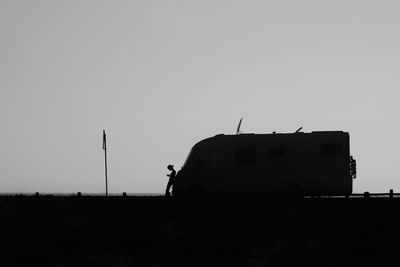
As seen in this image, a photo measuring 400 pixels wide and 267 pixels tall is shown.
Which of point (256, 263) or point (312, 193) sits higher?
point (312, 193)

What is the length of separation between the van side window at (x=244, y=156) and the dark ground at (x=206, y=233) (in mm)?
2415

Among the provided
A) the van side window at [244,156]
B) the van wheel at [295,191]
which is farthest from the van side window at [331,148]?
the van side window at [244,156]

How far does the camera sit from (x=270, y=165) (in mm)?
24188

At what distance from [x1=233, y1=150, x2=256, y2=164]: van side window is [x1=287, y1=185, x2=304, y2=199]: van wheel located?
75.9 inches

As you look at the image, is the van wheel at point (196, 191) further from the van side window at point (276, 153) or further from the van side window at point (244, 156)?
the van side window at point (276, 153)

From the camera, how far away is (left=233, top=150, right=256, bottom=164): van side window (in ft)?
79.8

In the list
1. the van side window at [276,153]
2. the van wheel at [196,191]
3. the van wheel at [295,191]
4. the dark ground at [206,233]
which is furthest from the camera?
the van wheel at [196,191]

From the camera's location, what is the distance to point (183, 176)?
24.5 m

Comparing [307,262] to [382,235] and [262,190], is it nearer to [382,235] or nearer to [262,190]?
[382,235]

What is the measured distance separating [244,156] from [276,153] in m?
1.36

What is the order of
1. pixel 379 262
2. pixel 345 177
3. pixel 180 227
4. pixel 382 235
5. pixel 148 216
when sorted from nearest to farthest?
pixel 379 262 → pixel 382 235 → pixel 180 227 → pixel 148 216 → pixel 345 177

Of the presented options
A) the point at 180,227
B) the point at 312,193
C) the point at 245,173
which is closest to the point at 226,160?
Result: the point at 245,173

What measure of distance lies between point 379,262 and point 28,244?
1073 centimetres

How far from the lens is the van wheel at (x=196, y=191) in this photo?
80.0 ft
